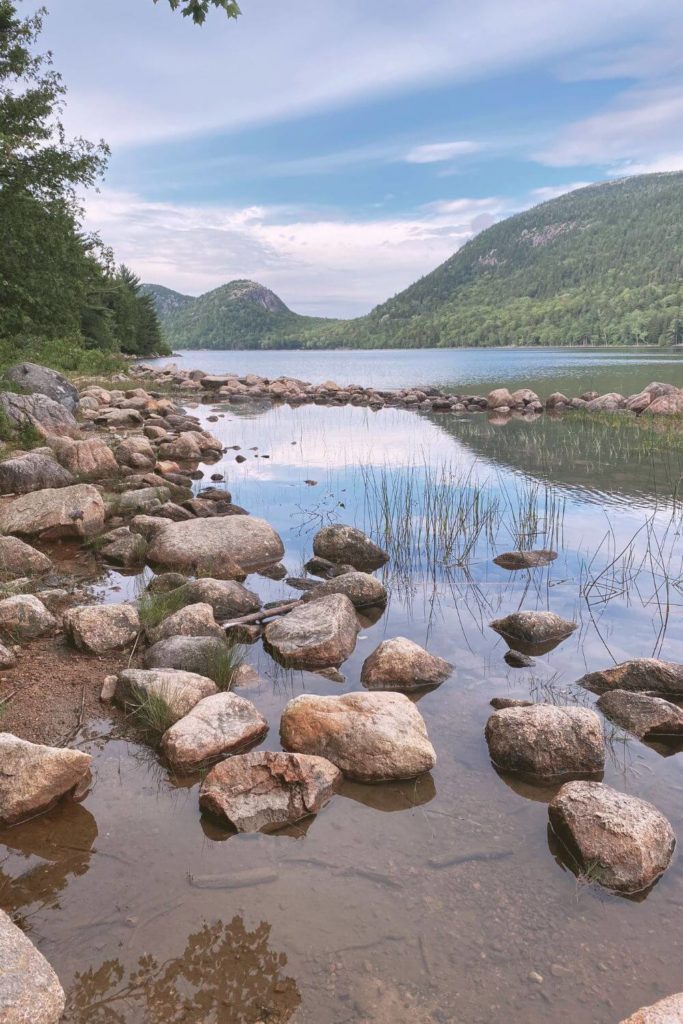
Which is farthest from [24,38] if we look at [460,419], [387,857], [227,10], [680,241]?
[680,241]

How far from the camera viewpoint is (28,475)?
11.7 meters

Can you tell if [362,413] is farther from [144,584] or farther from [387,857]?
[387,857]

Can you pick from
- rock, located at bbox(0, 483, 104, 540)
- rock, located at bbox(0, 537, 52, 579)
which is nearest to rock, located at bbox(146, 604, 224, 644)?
rock, located at bbox(0, 537, 52, 579)

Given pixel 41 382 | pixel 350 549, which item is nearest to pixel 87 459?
pixel 350 549

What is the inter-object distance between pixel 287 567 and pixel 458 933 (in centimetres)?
607

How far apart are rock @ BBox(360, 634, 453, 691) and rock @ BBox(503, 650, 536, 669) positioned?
0.64 metres

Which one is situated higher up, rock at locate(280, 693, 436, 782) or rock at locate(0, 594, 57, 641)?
rock at locate(0, 594, 57, 641)

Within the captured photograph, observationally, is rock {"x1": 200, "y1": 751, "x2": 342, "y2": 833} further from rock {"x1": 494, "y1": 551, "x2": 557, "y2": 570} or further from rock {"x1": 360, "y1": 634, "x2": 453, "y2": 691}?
rock {"x1": 494, "y1": 551, "x2": 557, "y2": 570}

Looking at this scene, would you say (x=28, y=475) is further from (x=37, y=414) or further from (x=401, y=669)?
(x=401, y=669)

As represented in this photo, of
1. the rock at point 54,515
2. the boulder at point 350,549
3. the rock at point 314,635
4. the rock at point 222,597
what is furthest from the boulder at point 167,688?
the rock at point 54,515

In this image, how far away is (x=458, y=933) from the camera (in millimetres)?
3260

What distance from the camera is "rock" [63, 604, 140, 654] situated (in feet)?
19.8

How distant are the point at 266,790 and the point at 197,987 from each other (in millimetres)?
1266

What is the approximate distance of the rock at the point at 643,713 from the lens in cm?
507
